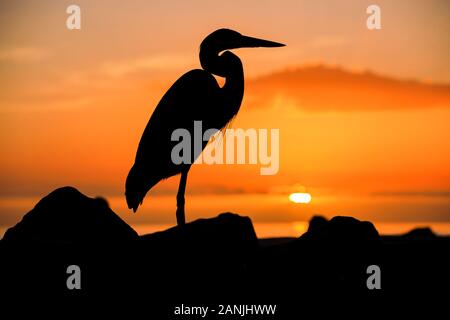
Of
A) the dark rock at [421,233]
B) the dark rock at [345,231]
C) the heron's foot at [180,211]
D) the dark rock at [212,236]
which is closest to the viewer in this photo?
the dark rock at [212,236]

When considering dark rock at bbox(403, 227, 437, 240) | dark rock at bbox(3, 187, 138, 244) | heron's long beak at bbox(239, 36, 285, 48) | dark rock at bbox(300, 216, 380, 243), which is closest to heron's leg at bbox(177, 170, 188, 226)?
dark rock at bbox(3, 187, 138, 244)

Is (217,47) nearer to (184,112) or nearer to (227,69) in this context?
Answer: (227,69)

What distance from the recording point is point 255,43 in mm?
14609

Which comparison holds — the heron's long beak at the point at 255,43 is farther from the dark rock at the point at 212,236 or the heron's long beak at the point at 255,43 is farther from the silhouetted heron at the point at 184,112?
the dark rock at the point at 212,236

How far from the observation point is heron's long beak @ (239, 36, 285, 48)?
14.3 m

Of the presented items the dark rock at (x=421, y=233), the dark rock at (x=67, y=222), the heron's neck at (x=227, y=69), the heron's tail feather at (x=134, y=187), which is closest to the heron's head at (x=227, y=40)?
the heron's neck at (x=227, y=69)

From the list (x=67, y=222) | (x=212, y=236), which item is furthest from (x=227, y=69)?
(x=67, y=222)

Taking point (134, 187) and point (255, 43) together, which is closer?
point (134, 187)

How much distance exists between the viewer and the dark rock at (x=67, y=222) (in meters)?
11.2

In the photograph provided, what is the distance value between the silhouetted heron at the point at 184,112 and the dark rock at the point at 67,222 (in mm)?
2108

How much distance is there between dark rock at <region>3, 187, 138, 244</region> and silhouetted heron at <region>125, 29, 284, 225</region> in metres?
2.11

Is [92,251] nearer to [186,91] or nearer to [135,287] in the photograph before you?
[135,287]

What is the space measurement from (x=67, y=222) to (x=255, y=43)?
5391 mm
